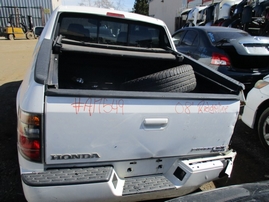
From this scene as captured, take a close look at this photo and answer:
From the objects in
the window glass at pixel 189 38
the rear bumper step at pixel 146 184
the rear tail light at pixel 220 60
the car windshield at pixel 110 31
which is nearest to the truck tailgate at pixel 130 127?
the rear bumper step at pixel 146 184

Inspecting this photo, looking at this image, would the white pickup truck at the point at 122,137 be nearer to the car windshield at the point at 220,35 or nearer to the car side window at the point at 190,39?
the car windshield at the point at 220,35

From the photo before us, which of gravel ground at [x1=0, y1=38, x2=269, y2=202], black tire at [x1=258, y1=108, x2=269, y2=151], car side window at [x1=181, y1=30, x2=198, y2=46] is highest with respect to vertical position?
car side window at [x1=181, y1=30, x2=198, y2=46]

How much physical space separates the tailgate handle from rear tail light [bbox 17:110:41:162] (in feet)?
2.45

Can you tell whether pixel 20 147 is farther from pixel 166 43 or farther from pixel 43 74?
pixel 166 43

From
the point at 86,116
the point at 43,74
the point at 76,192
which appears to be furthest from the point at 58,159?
the point at 43,74

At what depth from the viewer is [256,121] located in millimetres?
3359

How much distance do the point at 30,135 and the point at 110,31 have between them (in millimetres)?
2294

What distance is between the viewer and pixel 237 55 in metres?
4.81

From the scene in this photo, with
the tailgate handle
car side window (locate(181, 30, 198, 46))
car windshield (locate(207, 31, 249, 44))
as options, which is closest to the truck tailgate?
the tailgate handle

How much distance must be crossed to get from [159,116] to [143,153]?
0.34 meters

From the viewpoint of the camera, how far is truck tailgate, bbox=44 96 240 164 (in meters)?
1.51

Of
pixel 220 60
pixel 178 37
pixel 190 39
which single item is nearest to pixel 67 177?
pixel 220 60

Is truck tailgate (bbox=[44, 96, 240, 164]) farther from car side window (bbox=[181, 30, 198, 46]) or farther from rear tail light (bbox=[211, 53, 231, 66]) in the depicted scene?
car side window (bbox=[181, 30, 198, 46])

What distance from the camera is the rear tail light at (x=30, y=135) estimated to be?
4.82ft
